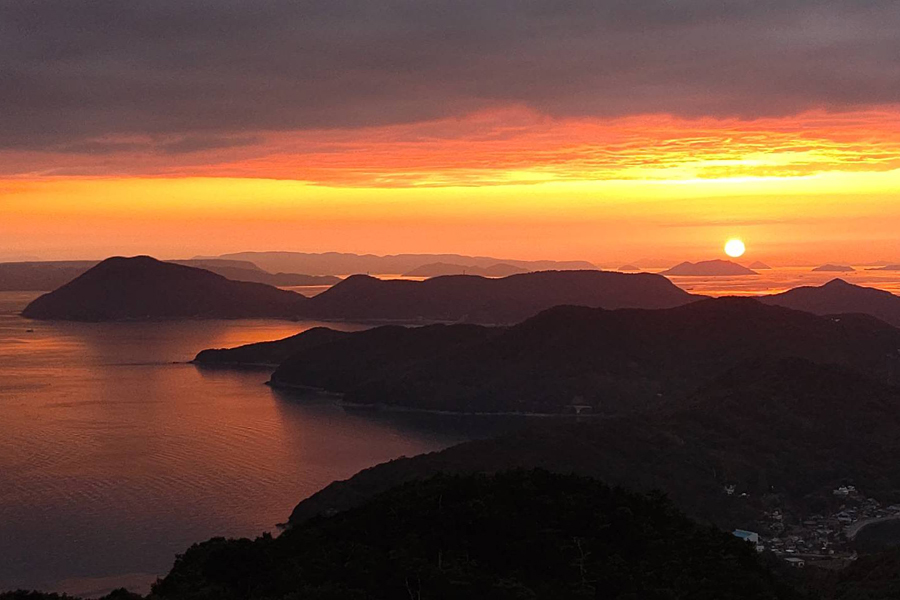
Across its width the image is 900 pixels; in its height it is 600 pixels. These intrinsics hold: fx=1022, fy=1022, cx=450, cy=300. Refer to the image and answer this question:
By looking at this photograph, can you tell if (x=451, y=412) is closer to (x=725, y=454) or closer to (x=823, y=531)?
(x=725, y=454)

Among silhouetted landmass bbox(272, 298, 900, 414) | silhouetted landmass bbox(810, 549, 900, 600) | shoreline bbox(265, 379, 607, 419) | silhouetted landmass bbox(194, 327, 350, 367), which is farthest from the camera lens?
silhouetted landmass bbox(194, 327, 350, 367)

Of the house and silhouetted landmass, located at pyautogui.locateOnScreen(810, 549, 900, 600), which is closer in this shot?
silhouetted landmass, located at pyautogui.locateOnScreen(810, 549, 900, 600)

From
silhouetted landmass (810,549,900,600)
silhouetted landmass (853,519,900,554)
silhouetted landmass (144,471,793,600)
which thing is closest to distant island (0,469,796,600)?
silhouetted landmass (144,471,793,600)

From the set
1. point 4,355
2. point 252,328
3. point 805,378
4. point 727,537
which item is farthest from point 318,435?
point 252,328

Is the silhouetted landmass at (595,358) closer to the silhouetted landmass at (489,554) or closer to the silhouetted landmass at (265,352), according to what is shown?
the silhouetted landmass at (265,352)

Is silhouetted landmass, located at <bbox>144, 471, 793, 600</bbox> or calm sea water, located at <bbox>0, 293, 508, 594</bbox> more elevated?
silhouetted landmass, located at <bbox>144, 471, 793, 600</bbox>

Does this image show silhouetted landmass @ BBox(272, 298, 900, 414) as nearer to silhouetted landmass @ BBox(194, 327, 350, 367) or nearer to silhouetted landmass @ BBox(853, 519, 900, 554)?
silhouetted landmass @ BBox(194, 327, 350, 367)

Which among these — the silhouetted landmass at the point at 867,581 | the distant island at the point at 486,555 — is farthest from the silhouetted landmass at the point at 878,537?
the distant island at the point at 486,555
